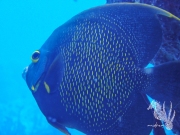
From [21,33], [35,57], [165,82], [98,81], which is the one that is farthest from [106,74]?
[21,33]

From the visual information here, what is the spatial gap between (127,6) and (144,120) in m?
0.41

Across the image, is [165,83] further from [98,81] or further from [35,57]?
[35,57]

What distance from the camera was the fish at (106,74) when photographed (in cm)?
74

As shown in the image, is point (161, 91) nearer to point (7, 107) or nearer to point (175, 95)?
point (175, 95)

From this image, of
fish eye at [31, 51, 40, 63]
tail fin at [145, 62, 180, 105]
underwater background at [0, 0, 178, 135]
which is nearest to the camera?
tail fin at [145, 62, 180, 105]

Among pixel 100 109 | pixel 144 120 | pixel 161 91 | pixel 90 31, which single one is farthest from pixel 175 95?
pixel 90 31

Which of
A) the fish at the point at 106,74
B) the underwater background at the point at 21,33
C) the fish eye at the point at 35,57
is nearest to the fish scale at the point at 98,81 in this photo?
the fish at the point at 106,74

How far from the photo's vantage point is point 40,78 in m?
0.86

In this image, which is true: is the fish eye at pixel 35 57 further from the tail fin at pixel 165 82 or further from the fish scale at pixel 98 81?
the tail fin at pixel 165 82

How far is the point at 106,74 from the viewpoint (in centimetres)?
77

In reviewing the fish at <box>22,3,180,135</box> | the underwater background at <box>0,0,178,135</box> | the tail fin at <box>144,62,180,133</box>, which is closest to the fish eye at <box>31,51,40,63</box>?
the fish at <box>22,3,180,135</box>

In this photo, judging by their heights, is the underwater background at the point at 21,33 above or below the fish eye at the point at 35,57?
below

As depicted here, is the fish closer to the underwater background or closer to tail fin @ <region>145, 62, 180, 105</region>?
tail fin @ <region>145, 62, 180, 105</region>

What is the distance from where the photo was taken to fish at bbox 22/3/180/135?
0.74 m
